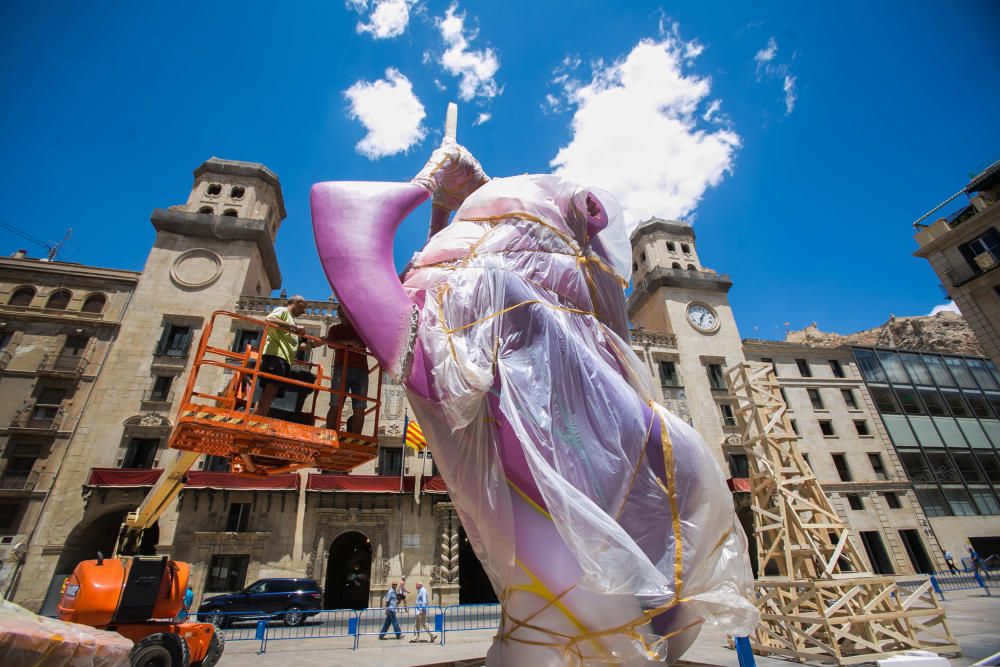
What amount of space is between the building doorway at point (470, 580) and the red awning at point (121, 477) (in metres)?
11.8

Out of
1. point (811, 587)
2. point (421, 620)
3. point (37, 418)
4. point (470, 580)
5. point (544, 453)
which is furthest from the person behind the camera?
point (470, 580)

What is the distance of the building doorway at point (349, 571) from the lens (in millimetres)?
20828

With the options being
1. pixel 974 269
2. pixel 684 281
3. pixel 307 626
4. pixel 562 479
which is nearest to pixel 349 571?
pixel 307 626

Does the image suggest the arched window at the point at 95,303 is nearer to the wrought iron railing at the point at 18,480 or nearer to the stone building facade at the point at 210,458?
the stone building facade at the point at 210,458

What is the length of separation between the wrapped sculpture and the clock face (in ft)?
83.0

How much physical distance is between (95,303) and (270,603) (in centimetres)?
1664

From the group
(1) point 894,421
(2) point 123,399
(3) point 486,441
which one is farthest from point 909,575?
(2) point 123,399

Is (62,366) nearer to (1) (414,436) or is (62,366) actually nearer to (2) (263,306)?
(2) (263,306)

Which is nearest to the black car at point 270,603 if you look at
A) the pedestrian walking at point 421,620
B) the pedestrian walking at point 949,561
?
the pedestrian walking at point 421,620

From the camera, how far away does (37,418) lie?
749 inches

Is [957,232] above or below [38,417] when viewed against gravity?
above

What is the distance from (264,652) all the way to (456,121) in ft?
35.7

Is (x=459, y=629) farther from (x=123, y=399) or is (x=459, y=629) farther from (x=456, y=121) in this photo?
(x=123, y=399)

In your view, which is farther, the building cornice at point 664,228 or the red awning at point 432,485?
the building cornice at point 664,228
